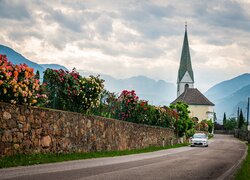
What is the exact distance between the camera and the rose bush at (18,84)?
47.6ft

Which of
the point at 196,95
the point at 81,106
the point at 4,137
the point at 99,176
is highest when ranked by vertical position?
the point at 196,95

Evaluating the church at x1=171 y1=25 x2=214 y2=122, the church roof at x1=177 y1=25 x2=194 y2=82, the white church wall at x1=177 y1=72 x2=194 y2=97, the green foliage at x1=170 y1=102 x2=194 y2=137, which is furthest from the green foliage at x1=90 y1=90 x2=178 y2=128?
the white church wall at x1=177 y1=72 x2=194 y2=97

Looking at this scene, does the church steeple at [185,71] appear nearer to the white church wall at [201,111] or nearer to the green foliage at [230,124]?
the white church wall at [201,111]

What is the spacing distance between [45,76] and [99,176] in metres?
8.07

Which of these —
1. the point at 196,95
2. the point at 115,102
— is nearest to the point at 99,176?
the point at 115,102

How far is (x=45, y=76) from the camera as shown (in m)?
18.6

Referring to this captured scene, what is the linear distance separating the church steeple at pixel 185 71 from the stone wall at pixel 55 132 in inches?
4813

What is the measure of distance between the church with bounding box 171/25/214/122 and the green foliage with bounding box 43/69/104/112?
10550cm

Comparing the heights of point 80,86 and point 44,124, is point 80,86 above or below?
above

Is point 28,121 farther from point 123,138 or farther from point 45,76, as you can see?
point 123,138

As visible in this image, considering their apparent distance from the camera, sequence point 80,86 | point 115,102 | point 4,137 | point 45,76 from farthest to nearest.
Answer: point 115,102 < point 80,86 < point 45,76 < point 4,137

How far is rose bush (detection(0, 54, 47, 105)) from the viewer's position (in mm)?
14508

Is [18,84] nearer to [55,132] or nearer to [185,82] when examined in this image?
[55,132]

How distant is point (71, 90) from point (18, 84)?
5121 millimetres
